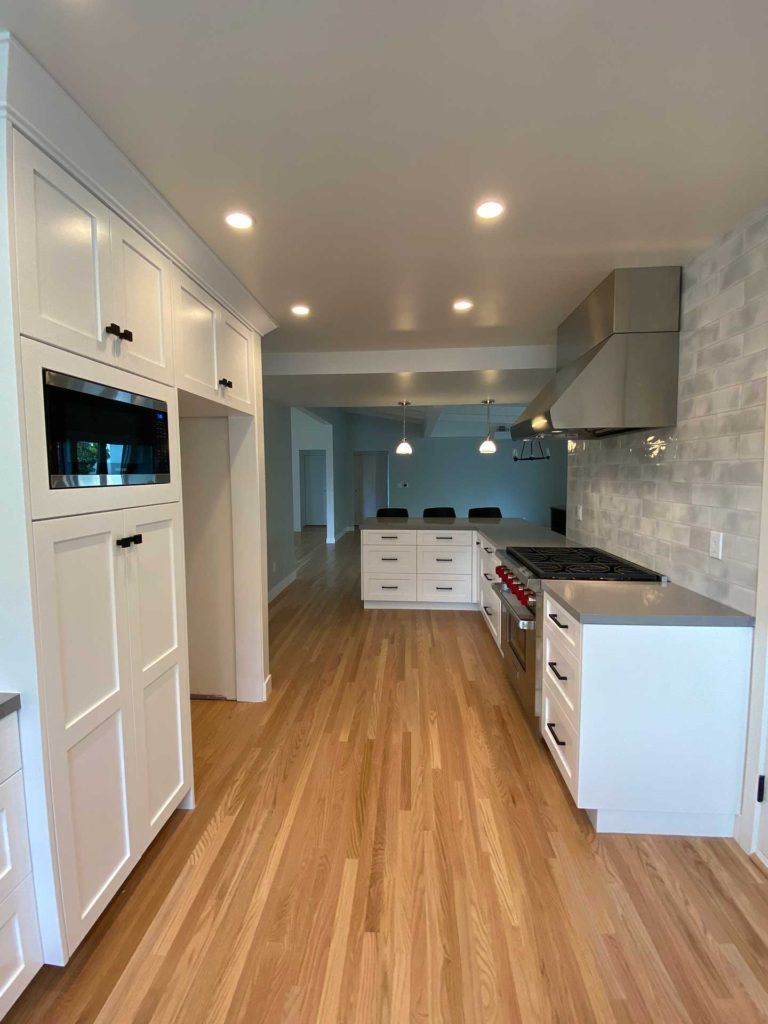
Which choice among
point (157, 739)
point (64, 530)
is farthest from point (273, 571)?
point (64, 530)

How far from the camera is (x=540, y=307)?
9.65 ft

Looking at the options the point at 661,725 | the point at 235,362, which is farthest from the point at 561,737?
the point at 235,362

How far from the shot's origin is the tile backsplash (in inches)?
71.1

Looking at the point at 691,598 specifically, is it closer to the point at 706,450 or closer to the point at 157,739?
the point at 706,450

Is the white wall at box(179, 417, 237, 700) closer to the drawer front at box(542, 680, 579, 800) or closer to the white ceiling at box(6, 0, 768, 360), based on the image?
the white ceiling at box(6, 0, 768, 360)

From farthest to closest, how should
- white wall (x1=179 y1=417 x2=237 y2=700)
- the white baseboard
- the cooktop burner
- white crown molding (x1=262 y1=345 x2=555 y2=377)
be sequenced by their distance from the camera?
1. the white baseboard
2. white crown molding (x1=262 y1=345 x2=555 y2=377)
3. white wall (x1=179 y1=417 x2=237 y2=700)
4. the cooktop burner

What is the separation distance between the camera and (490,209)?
1.79m

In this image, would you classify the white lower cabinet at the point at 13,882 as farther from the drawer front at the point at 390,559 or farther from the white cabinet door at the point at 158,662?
the drawer front at the point at 390,559

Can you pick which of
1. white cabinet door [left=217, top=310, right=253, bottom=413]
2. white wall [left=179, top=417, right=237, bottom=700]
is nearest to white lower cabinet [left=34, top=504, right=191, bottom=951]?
white cabinet door [left=217, top=310, right=253, bottom=413]

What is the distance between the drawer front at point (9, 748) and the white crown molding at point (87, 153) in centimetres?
145

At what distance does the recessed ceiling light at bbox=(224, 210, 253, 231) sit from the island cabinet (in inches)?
81.8

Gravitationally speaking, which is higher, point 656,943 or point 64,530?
point 64,530

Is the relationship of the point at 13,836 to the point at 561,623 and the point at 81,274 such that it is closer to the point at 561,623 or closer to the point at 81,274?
the point at 81,274

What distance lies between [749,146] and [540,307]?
1.51 m
